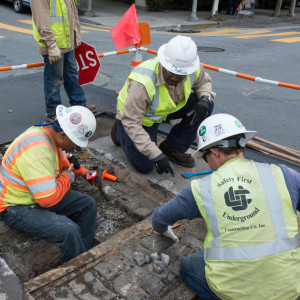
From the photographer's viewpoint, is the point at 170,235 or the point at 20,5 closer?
the point at 170,235

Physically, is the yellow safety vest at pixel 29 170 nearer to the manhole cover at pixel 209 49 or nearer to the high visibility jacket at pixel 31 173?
the high visibility jacket at pixel 31 173

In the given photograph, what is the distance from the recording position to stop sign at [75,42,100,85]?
4863 mm

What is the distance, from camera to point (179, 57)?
10.5 ft

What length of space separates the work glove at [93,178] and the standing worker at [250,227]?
141 cm

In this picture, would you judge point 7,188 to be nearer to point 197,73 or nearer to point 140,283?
point 140,283

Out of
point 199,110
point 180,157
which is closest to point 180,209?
point 199,110

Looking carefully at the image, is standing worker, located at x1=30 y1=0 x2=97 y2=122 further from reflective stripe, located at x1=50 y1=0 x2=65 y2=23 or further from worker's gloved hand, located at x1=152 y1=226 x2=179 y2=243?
worker's gloved hand, located at x1=152 y1=226 x2=179 y2=243

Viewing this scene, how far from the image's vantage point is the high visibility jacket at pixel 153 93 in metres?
3.41

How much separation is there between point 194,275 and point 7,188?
160cm

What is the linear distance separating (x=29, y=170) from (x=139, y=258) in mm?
1078

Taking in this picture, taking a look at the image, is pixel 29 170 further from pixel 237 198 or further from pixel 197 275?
pixel 237 198

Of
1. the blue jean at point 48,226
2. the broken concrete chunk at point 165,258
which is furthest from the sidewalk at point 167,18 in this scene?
the broken concrete chunk at point 165,258

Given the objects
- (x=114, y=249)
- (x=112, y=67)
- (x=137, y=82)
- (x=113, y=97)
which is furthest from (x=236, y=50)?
(x=114, y=249)

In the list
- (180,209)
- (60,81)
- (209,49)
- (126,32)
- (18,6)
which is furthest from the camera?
(18,6)
